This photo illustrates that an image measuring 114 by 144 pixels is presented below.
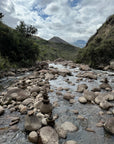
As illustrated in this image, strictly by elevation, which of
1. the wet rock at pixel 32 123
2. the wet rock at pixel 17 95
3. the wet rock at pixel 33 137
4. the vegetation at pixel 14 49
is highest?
the vegetation at pixel 14 49

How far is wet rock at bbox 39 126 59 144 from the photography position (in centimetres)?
280

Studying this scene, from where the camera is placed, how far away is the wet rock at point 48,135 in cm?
280

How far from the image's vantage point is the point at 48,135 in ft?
9.66

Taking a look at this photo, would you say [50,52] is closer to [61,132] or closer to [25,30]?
[25,30]

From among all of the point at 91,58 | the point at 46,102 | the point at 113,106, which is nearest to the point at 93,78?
the point at 113,106

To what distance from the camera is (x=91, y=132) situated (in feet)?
10.8

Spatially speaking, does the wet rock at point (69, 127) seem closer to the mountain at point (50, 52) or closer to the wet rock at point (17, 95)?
the wet rock at point (17, 95)

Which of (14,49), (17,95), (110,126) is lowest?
(110,126)

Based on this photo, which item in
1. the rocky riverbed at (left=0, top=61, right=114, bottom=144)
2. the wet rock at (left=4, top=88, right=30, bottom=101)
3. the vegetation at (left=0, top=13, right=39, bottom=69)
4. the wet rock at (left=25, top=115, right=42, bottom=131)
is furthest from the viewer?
the vegetation at (left=0, top=13, right=39, bottom=69)

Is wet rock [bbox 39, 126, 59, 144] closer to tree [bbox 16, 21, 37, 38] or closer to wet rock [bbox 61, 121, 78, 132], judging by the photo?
wet rock [bbox 61, 121, 78, 132]

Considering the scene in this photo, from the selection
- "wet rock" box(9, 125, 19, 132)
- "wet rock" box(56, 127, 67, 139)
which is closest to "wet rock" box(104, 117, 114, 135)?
"wet rock" box(56, 127, 67, 139)

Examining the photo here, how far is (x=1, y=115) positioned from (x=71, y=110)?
9.96ft

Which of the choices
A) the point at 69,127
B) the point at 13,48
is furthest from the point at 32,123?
the point at 13,48

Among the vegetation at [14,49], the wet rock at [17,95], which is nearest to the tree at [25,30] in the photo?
the vegetation at [14,49]
